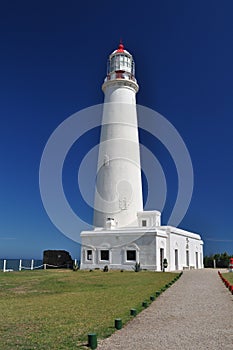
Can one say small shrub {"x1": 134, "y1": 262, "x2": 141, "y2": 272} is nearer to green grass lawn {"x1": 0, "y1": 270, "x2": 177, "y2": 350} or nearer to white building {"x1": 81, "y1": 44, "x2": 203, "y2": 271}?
white building {"x1": 81, "y1": 44, "x2": 203, "y2": 271}

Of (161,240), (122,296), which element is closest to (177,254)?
(161,240)

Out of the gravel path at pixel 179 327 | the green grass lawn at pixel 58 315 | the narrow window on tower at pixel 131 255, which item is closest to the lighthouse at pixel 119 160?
the narrow window on tower at pixel 131 255

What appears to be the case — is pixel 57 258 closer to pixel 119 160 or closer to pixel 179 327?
pixel 119 160

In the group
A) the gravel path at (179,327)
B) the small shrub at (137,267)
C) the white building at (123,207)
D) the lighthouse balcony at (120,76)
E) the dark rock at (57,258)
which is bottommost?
the gravel path at (179,327)

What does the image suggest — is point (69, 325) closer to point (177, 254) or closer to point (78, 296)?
point (78, 296)

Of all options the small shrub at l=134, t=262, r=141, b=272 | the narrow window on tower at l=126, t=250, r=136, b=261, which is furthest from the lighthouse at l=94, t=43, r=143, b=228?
the small shrub at l=134, t=262, r=141, b=272

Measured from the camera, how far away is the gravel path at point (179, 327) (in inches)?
237

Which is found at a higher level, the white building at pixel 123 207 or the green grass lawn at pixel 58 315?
the white building at pixel 123 207

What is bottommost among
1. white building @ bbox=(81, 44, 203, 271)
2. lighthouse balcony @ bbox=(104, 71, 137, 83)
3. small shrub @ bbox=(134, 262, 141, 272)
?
small shrub @ bbox=(134, 262, 141, 272)

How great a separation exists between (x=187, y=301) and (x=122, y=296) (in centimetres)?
217

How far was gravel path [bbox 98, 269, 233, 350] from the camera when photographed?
6020 millimetres

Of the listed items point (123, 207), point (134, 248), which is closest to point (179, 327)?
point (134, 248)

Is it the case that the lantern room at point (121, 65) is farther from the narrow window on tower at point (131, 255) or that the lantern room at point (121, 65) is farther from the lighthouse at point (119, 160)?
the narrow window on tower at point (131, 255)

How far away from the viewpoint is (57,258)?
32.6 meters
